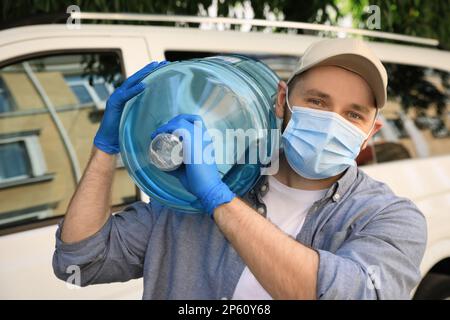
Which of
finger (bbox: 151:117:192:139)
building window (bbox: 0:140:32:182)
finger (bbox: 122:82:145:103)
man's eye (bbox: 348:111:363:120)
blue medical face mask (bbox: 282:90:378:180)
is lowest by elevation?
building window (bbox: 0:140:32:182)

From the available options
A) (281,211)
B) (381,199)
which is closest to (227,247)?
(281,211)

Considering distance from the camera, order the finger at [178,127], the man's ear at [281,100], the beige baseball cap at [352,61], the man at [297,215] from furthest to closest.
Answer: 1. the man's ear at [281,100]
2. the beige baseball cap at [352,61]
3. the man at [297,215]
4. the finger at [178,127]

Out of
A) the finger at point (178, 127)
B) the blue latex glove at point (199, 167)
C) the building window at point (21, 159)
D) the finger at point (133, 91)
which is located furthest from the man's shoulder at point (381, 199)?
the building window at point (21, 159)

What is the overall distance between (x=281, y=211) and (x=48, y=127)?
1241 mm

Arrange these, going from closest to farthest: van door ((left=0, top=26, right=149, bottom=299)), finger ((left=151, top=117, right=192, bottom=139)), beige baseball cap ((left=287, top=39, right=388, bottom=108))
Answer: finger ((left=151, top=117, right=192, bottom=139)), beige baseball cap ((left=287, top=39, right=388, bottom=108)), van door ((left=0, top=26, right=149, bottom=299))

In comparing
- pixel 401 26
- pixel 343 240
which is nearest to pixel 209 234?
pixel 343 240

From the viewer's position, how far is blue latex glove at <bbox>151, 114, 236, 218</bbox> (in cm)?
141

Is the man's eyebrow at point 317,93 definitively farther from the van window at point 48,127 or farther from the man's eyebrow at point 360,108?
the van window at point 48,127

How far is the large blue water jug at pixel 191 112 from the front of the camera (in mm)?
1624

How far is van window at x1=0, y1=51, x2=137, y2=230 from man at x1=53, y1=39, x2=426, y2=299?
72cm

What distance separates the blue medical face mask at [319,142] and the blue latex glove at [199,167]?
14.1 inches

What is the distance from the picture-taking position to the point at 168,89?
167 cm

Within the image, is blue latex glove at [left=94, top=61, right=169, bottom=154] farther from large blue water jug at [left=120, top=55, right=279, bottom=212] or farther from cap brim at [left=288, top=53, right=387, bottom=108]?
cap brim at [left=288, top=53, right=387, bottom=108]

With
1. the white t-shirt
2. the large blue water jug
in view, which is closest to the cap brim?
the large blue water jug
